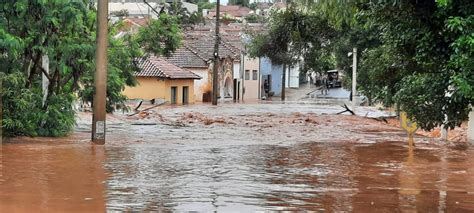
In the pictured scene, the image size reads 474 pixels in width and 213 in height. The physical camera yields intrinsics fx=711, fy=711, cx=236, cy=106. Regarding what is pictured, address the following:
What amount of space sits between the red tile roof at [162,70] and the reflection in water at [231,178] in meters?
33.8

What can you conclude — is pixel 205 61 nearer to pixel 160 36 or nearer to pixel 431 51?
pixel 160 36

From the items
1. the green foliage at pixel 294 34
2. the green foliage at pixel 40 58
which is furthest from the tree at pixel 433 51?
the green foliage at pixel 294 34

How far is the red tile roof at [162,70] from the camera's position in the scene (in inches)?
2103

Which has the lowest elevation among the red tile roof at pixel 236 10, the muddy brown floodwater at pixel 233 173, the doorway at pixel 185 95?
the muddy brown floodwater at pixel 233 173

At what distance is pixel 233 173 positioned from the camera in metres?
13.6

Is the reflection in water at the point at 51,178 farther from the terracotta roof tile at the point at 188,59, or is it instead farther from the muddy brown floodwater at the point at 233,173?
the terracotta roof tile at the point at 188,59

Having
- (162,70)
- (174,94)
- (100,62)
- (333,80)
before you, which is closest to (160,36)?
(100,62)

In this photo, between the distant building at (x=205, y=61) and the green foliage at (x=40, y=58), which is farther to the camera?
the distant building at (x=205, y=61)

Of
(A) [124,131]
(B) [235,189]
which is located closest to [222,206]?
(B) [235,189]

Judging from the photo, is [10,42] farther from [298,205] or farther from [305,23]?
[305,23]

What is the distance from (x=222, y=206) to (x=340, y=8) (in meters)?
7.65

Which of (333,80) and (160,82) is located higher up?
(333,80)

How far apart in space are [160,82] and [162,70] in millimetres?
921

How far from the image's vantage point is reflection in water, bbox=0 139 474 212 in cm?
996
